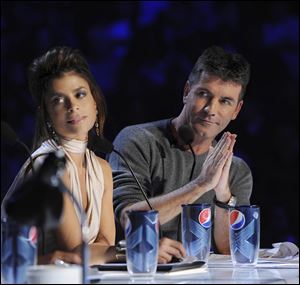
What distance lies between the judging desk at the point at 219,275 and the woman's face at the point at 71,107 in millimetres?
540

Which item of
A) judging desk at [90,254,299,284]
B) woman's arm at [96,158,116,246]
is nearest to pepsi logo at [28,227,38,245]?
judging desk at [90,254,299,284]

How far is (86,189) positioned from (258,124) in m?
1.42

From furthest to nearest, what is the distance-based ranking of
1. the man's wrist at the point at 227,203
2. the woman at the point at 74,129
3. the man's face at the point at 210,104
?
the man's face at the point at 210,104 → the man's wrist at the point at 227,203 → the woman at the point at 74,129

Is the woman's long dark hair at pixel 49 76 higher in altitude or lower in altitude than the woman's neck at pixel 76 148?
higher

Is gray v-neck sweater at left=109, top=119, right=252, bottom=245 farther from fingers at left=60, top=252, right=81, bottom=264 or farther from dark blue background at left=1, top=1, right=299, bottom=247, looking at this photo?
fingers at left=60, top=252, right=81, bottom=264

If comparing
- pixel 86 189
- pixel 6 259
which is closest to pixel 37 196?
pixel 6 259

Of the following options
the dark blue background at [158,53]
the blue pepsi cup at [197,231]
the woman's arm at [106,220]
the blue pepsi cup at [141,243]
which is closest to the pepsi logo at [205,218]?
the blue pepsi cup at [197,231]

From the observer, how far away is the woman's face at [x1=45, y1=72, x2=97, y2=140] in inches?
101

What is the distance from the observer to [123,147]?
10.7 feet

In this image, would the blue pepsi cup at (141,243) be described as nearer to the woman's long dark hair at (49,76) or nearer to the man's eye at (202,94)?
the woman's long dark hair at (49,76)

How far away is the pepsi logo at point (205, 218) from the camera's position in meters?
2.34

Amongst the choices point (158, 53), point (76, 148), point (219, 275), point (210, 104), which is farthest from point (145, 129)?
point (219, 275)

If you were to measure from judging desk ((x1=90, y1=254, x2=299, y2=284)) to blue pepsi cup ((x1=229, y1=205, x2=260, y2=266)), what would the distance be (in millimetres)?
30

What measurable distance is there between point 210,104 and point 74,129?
78 centimetres
